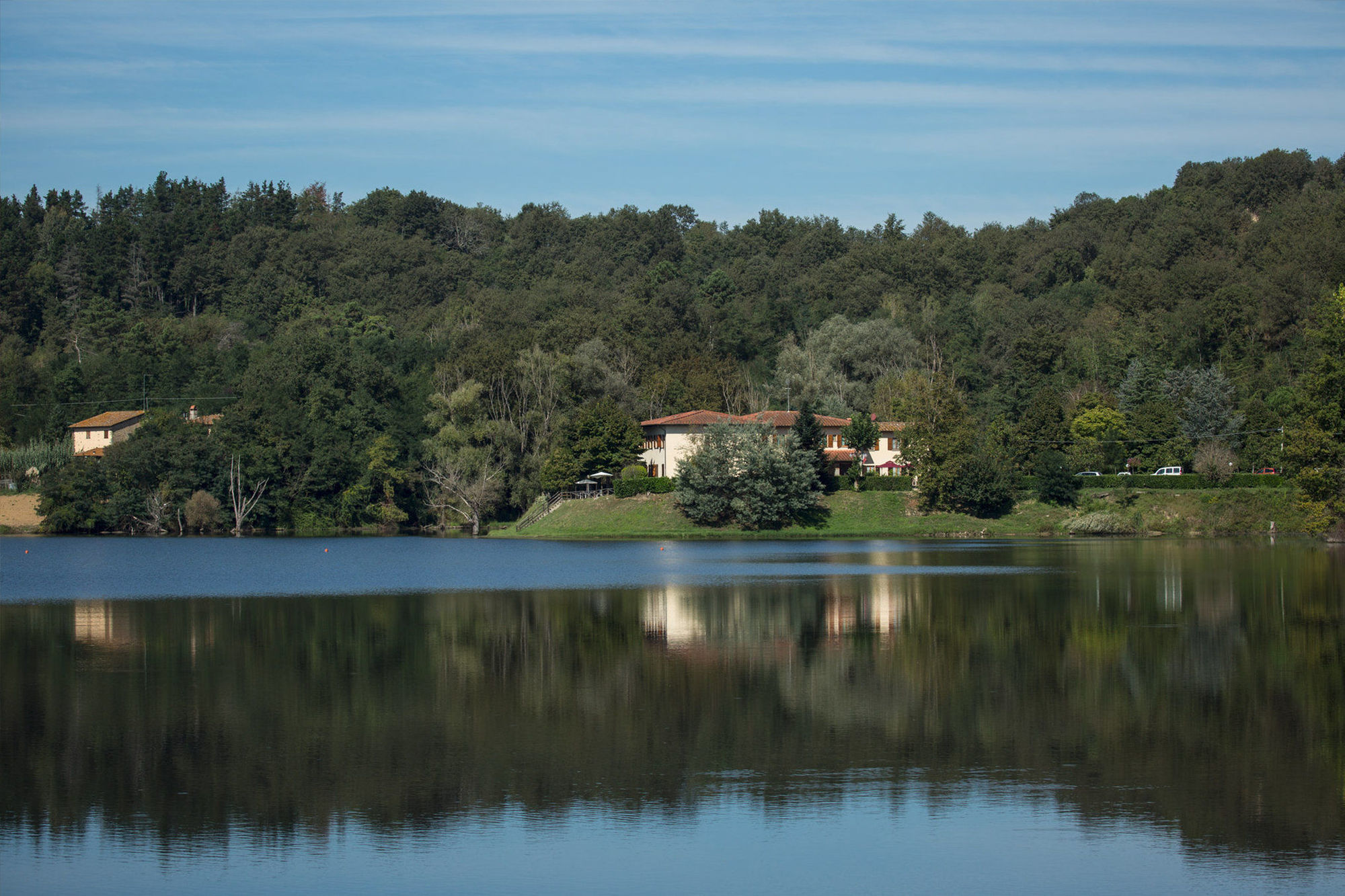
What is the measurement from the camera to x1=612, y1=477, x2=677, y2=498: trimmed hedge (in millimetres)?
81875

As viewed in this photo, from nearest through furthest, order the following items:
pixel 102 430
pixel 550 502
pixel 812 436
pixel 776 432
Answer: pixel 812 436 → pixel 776 432 → pixel 550 502 → pixel 102 430

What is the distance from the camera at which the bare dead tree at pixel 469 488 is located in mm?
86188

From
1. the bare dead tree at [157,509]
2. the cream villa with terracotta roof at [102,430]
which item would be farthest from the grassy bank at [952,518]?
the cream villa with terracotta roof at [102,430]

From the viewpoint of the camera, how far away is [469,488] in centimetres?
8681

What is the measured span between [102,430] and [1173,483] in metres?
84.5

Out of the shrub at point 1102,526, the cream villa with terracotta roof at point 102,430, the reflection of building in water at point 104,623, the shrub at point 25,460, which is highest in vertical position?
the cream villa with terracotta roof at point 102,430

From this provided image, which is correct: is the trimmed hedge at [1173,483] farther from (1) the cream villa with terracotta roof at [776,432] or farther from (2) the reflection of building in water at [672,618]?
(2) the reflection of building in water at [672,618]

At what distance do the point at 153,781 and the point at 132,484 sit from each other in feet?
261

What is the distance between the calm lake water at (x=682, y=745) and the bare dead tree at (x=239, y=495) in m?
55.4

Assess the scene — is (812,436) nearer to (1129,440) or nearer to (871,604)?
(1129,440)

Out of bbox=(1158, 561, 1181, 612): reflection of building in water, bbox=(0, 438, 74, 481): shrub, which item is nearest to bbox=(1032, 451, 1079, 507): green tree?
bbox=(1158, 561, 1181, 612): reflection of building in water

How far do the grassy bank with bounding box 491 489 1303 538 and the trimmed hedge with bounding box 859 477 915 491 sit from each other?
0.96 metres

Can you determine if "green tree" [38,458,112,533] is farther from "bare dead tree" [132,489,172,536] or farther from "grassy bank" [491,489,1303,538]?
"grassy bank" [491,489,1303,538]

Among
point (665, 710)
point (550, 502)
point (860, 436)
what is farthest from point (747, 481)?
point (665, 710)
